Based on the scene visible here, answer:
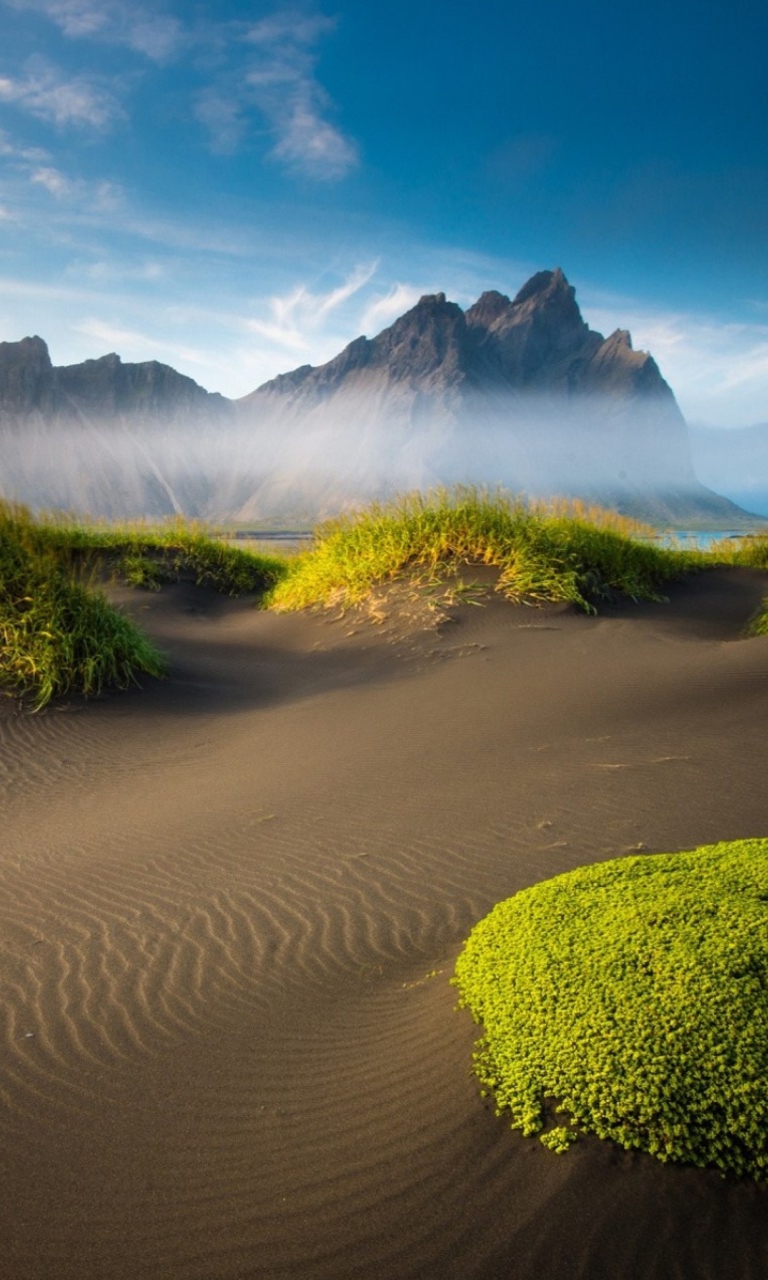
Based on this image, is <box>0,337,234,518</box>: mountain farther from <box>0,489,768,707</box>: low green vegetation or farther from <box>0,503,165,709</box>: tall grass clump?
<box>0,503,165,709</box>: tall grass clump

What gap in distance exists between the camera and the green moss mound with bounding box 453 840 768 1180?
1721mm

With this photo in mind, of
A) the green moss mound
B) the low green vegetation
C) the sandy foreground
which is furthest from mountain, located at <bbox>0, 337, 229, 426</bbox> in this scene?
the green moss mound

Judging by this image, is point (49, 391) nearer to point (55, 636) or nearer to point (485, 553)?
point (485, 553)

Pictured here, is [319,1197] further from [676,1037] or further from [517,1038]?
[676,1037]

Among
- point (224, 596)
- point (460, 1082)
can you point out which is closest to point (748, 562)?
point (224, 596)

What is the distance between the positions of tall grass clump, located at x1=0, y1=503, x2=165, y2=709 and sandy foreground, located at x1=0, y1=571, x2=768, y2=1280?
0.40m

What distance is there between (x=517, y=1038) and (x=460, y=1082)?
19cm

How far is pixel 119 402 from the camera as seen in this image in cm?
19850

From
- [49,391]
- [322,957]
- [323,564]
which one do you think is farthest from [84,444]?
[322,957]

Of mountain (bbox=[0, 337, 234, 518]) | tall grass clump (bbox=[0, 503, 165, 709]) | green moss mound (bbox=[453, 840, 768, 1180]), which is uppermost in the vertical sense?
mountain (bbox=[0, 337, 234, 518])

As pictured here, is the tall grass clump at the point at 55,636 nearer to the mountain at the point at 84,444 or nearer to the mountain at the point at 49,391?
the mountain at the point at 84,444

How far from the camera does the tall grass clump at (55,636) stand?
7129 millimetres

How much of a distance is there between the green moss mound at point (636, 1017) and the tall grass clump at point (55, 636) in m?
5.69

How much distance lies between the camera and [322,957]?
2889 mm
